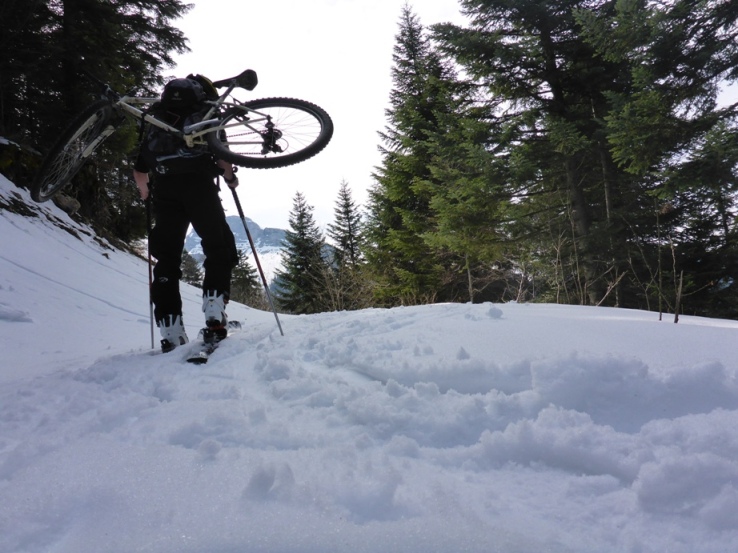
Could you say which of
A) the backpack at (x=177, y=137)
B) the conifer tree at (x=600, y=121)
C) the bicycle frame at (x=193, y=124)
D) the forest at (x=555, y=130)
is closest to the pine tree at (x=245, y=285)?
the forest at (x=555, y=130)

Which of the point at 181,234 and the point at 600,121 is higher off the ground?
the point at 600,121

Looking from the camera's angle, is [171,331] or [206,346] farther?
[171,331]

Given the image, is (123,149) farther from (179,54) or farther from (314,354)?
(314,354)

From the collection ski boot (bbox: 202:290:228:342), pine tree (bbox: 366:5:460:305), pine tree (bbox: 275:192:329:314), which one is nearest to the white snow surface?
ski boot (bbox: 202:290:228:342)

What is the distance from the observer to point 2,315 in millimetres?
2781

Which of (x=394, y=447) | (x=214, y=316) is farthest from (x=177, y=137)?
(x=394, y=447)

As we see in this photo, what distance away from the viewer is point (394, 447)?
107 centimetres

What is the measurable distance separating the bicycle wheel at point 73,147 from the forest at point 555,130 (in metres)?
5.25

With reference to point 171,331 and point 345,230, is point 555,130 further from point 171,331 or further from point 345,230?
point 345,230

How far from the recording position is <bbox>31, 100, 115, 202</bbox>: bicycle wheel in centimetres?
275

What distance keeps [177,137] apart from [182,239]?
0.64 meters

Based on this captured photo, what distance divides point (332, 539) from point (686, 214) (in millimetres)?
12547

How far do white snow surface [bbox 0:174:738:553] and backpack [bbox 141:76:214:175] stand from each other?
45.7 inches

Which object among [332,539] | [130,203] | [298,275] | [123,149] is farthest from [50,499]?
[298,275]
